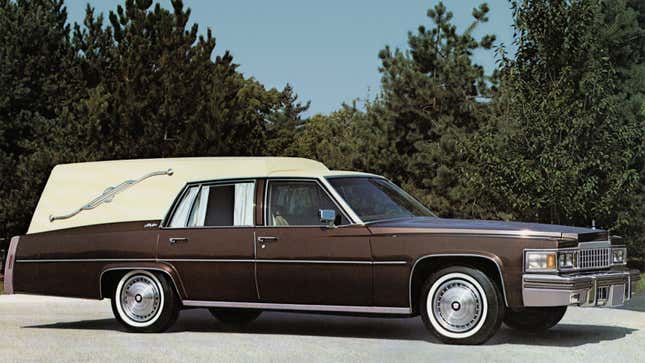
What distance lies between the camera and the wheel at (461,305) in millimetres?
9844

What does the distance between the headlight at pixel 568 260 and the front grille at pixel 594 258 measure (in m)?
0.11

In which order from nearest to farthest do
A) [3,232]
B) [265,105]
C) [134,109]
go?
[134,109] < [3,232] < [265,105]

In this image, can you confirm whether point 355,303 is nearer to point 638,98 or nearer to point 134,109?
point 134,109

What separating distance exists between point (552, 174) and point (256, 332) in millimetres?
9898

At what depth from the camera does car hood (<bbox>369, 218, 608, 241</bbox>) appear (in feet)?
32.3

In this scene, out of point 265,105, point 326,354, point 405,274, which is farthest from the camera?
point 265,105

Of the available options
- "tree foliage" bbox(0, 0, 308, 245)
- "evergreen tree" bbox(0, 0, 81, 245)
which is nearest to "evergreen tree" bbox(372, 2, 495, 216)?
"tree foliage" bbox(0, 0, 308, 245)

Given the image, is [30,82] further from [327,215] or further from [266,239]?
[327,215]

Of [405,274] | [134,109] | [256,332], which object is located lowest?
[256,332]

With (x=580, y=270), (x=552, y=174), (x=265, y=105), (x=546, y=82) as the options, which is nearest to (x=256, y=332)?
(x=580, y=270)

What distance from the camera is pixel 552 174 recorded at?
20094 mm

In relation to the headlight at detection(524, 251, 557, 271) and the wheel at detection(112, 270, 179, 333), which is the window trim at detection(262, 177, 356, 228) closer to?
the wheel at detection(112, 270, 179, 333)

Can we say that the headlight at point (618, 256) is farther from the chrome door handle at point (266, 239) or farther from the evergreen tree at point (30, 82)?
the evergreen tree at point (30, 82)

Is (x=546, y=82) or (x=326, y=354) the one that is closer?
(x=326, y=354)
